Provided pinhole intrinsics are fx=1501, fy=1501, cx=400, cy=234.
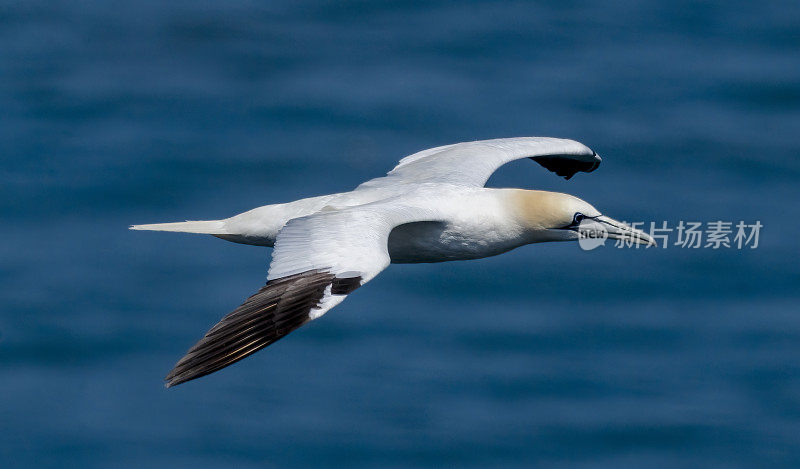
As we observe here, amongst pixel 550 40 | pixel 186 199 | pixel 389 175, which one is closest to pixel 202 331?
pixel 186 199

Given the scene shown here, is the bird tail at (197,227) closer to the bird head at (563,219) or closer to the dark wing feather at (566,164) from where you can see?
the bird head at (563,219)

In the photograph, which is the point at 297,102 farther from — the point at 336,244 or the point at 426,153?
the point at 336,244

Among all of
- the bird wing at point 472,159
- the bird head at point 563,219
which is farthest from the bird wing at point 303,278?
the bird wing at point 472,159

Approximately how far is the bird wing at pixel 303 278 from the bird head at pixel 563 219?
1.31 metres

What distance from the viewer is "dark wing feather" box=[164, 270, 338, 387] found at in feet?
39.2

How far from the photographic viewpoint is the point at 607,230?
1500cm

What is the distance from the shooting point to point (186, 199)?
111 ft

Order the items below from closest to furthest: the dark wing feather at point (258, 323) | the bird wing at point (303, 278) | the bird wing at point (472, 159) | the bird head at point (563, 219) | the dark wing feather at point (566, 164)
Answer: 1. the dark wing feather at point (258, 323)
2. the bird wing at point (303, 278)
3. the bird head at point (563, 219)
4. the bird wing at point (472, 159)
5. the dark wing feather at point (566, 164)

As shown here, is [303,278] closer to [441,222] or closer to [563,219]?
[441,222]

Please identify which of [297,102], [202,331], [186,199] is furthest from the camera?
[297,102]

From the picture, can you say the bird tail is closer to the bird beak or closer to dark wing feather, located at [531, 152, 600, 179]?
the bird beak

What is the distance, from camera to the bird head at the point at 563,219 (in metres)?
14.9

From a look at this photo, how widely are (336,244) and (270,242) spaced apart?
7.68 ft

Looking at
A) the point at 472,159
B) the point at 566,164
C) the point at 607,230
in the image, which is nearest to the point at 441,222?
the point at 607,230
